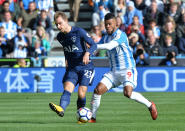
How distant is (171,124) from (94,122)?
4.62 ft

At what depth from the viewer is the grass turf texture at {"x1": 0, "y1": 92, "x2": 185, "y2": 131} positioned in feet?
33.3

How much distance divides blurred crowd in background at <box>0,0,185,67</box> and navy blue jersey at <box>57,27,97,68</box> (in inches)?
369

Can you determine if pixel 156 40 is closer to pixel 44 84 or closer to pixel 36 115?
pixel 44 84

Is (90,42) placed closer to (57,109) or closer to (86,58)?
(86,58)

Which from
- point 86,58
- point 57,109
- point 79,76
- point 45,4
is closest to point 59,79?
point 45,4

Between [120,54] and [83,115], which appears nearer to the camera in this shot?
[83,115]

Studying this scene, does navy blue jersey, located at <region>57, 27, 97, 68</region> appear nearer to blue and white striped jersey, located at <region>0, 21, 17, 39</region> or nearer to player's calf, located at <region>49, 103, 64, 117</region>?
player's calf, located at <region>49, 103, 64, 117</region>

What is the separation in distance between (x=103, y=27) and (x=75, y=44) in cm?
1098

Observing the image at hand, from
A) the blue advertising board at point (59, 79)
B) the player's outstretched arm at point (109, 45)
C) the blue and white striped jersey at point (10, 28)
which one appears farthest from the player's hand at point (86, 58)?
the blue and white striped jersey at point (10, 28)

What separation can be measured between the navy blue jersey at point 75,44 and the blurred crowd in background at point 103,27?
9.37m

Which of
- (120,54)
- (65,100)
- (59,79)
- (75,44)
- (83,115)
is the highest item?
(59,79)

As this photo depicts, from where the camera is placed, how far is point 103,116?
480 inches

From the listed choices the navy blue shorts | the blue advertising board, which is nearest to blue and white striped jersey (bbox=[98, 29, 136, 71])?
the navy blue shorts

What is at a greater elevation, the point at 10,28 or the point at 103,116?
the point at 10,28
